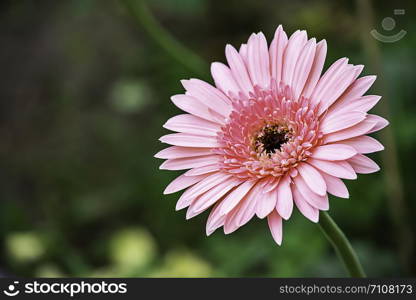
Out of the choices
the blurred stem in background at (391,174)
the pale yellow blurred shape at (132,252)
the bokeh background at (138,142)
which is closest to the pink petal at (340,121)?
the bokeh background at (138,142)

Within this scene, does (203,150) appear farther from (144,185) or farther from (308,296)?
(144,185)

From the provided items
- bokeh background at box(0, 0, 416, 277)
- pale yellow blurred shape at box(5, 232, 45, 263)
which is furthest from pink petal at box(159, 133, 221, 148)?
pale yellow blurred shape at box(5, 232, 45, 263)

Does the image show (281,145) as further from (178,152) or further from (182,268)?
(182,268)

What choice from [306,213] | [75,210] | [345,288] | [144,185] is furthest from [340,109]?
[75,210]

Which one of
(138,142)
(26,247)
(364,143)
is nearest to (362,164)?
(364,143)

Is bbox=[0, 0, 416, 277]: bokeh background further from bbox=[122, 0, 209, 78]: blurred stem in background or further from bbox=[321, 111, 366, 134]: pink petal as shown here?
bbox=[321, 111, 366, 134]: pink petal
